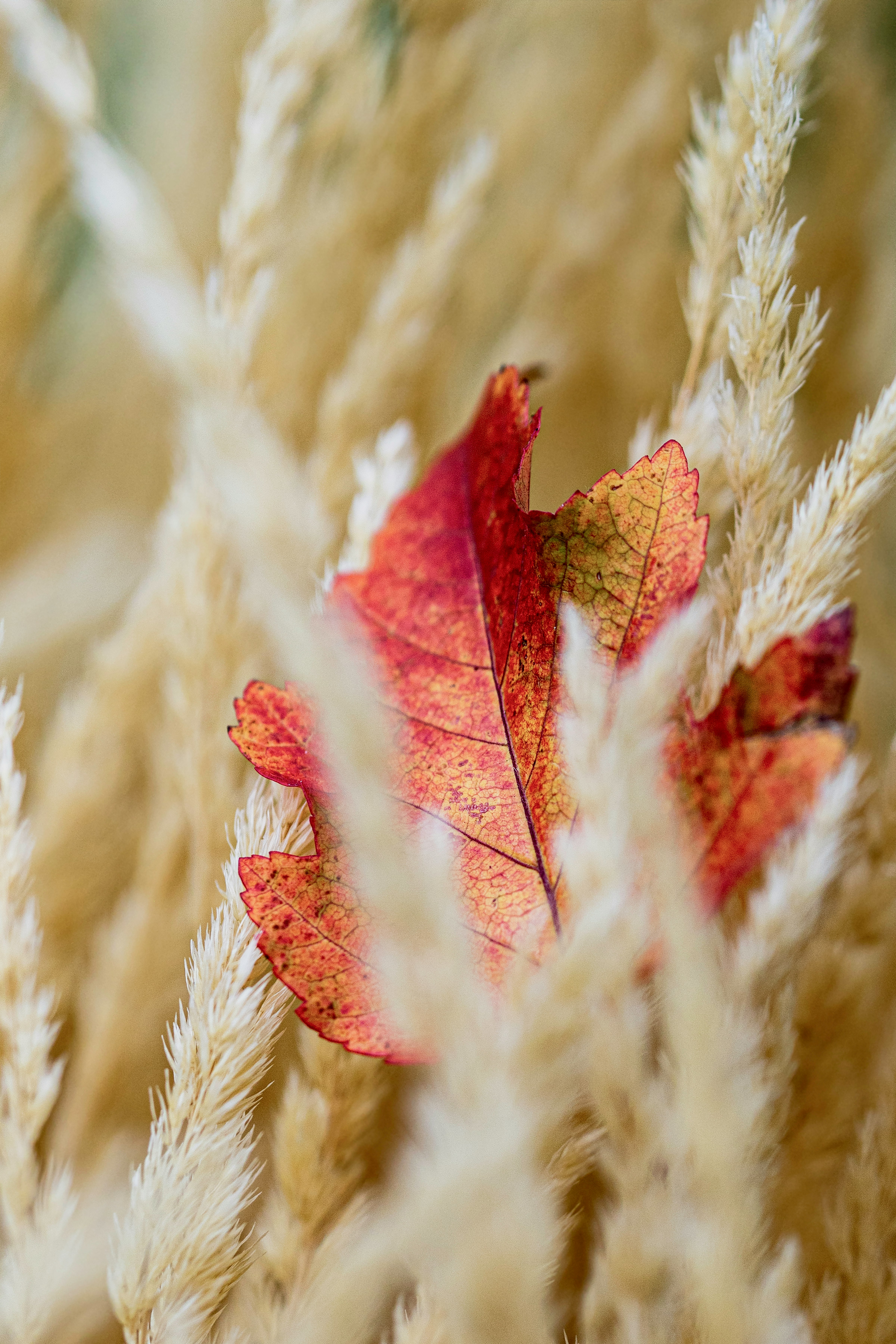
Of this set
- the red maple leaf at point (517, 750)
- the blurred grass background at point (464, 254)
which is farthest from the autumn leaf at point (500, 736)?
the blurred grass background at point (464, 254)

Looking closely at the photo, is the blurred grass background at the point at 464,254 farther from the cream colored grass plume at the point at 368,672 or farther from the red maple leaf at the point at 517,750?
the red maple leaf at the point at 517,750

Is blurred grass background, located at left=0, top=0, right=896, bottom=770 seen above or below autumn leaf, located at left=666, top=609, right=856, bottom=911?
above

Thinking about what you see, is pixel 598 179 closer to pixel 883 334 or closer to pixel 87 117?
pixel 883 334

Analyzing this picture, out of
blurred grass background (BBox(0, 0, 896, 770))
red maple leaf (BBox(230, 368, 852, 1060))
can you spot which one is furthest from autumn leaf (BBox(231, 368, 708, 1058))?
blurred grass background (BBox(0, 0, 896, 770))

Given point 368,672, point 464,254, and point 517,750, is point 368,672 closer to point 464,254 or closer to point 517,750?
point 517,750

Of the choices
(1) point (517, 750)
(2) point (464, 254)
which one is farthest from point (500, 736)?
(2) point (464, 254)

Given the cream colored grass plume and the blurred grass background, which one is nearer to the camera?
the cream colored grass plume

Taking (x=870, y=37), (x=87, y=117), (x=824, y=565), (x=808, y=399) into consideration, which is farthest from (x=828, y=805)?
(x=870, y=37)

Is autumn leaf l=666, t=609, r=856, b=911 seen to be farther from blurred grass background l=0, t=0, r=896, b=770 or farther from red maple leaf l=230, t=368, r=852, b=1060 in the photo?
blurred grass background l=0, t=0, r=896, b=770
